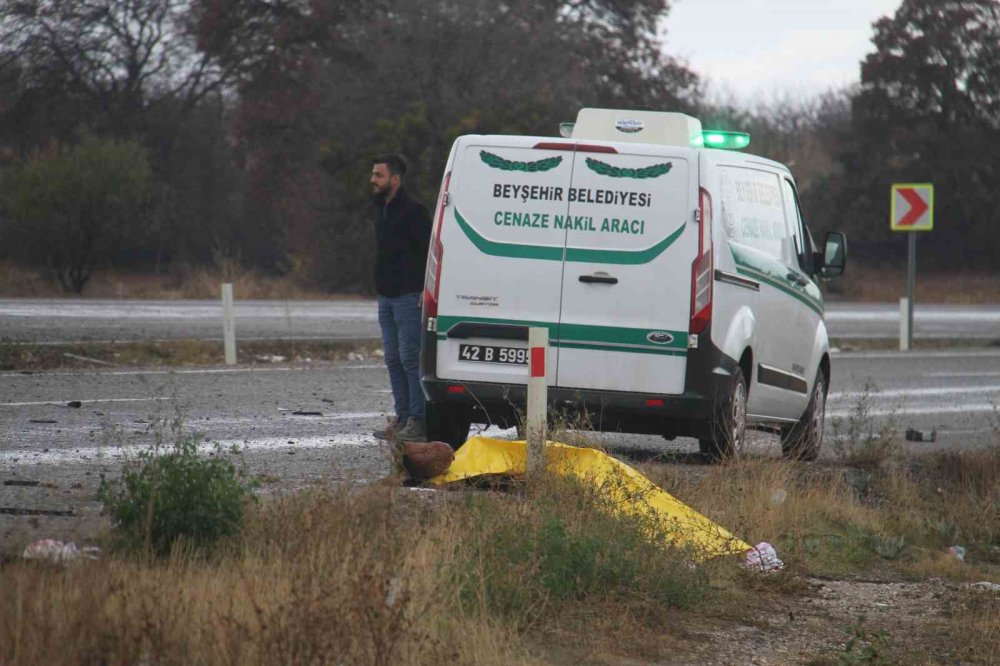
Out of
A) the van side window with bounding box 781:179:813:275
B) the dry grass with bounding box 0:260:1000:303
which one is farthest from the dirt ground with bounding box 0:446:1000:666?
the dry grass with bounding box 0:260:1000:303

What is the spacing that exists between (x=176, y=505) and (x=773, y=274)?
615cm

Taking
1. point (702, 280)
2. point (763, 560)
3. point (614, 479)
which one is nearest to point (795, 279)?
point (702, 280)

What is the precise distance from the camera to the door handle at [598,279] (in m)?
9.75

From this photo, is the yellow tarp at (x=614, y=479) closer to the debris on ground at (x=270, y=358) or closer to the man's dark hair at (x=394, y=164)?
the man's dark hair at (x=394, y=164)

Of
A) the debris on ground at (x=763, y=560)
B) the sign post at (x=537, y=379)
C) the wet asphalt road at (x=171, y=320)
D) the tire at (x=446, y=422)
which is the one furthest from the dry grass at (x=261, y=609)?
the wet asphalt road at (x=171, y=320)

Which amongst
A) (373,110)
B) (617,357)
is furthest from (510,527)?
(373,110)

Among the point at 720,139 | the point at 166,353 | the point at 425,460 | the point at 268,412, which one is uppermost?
the point at 720,139

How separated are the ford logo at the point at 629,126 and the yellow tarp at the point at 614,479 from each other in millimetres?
3130

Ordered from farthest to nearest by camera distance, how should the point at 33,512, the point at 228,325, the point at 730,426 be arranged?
the point at 228,325
the point at 730,426
the point at 33,512

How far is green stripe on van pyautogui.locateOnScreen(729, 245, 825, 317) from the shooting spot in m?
10.3

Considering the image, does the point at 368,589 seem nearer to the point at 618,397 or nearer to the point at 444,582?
the point at 444,582

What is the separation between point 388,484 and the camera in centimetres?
648

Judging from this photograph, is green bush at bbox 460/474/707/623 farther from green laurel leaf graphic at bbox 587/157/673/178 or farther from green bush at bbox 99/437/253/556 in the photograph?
green laurel leaf graphic at bbox 587/157/673/178

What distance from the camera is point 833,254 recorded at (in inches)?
482
